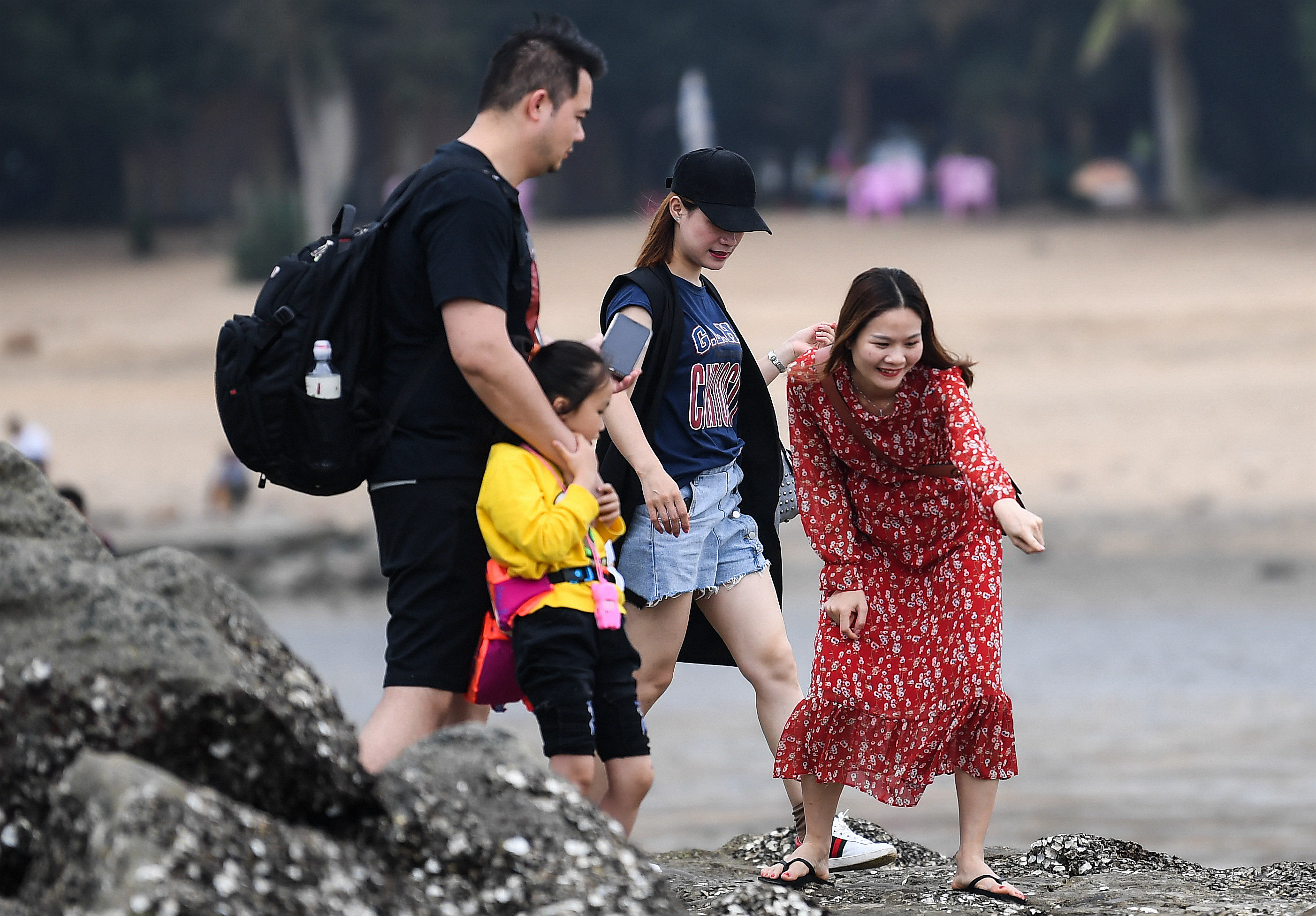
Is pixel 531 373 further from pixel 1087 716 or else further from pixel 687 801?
pixel 1087 716

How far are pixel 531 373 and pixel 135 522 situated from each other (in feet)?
45.2

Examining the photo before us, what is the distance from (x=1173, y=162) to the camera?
29.4m

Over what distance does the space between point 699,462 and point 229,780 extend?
5.57ft

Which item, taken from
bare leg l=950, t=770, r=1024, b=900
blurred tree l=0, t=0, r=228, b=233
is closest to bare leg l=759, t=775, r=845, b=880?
bare leg l=950, t=770, r=1024, b=900

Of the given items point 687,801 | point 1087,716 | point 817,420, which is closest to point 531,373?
point 817,420

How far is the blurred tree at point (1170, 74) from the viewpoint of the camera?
88.9 ft

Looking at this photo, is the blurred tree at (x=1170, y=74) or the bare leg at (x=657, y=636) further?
the blurred tree at (x=1170, y=74)

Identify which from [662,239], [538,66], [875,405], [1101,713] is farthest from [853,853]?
[1101,713]

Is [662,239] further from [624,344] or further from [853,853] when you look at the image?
[853,853]

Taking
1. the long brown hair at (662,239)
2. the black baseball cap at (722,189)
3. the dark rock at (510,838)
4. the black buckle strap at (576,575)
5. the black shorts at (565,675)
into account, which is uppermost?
the black baseball cap at (722,189)

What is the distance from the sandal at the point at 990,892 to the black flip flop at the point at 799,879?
318 mm

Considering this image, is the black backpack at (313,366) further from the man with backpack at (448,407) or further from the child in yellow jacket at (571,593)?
the child in yellow jacket at (571,593)

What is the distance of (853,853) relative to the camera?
4.22 metres

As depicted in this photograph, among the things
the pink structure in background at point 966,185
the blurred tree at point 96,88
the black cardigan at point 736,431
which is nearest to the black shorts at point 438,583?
the black cardigan at point 736,431
